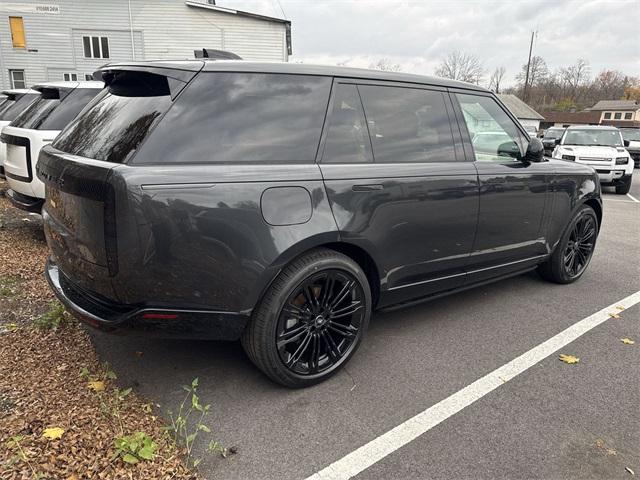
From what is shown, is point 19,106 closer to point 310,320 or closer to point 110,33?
point 310,320

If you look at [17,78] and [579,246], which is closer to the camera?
[579,246]

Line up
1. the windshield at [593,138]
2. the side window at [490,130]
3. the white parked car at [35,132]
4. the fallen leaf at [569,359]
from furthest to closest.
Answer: the windshield at [593,138]
the white parked car at [35,132]
the side window at [490,130]
the fallen leaf at [569,359]

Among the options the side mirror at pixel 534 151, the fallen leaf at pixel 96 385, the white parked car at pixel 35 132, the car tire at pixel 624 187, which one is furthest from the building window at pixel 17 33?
the side mirror at pixel 534 151

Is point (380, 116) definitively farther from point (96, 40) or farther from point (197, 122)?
point (96, 40)

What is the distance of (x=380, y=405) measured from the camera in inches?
107

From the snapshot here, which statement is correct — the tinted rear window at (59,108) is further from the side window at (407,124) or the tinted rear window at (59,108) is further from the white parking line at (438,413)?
the white parking line at (438,413)

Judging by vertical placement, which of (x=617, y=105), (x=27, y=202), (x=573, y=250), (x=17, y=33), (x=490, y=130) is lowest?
(x=573, y=250)

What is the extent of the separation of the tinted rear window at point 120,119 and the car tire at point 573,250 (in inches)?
153

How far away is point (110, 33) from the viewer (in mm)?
24078

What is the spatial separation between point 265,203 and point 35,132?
3761mm

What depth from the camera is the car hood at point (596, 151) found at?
39.8ft

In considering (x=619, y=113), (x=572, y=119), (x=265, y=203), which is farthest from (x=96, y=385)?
(x=619, y=113)

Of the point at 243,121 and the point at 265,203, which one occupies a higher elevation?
the point at 243,121

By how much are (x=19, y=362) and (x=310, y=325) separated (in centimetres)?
176
